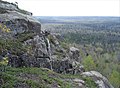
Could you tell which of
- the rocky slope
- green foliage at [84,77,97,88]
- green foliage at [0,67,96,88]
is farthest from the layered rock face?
green foliage at [84,77,97,88]

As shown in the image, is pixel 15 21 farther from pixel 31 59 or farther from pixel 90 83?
pixel 90 83

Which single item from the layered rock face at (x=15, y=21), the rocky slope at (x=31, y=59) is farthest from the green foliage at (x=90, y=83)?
the layered rock face at (x=15, y=21)

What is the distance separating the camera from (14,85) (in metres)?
14.6

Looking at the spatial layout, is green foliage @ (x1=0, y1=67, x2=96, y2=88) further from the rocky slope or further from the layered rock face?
the layered rock face

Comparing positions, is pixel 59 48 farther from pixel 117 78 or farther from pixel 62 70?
pixel 117 78

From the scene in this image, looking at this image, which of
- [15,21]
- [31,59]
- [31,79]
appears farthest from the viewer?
[15,21]

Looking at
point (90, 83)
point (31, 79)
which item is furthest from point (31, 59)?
point (90, 83)

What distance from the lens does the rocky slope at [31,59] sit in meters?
16.6

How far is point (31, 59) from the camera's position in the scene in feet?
67.2

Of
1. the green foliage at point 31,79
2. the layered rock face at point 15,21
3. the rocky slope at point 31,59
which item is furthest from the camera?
the layered rock face at point 15,21

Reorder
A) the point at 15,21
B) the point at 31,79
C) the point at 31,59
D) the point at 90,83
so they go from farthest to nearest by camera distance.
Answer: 1. the point at 15,21
2. the point at 31,59
3. the point at 90,83
4. the point at 31,79

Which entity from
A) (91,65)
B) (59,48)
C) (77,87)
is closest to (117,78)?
(91,65)

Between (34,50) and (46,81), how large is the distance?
201 inches

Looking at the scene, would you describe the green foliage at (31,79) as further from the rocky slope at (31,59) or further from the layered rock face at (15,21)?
the layered rock face at (15,21)
